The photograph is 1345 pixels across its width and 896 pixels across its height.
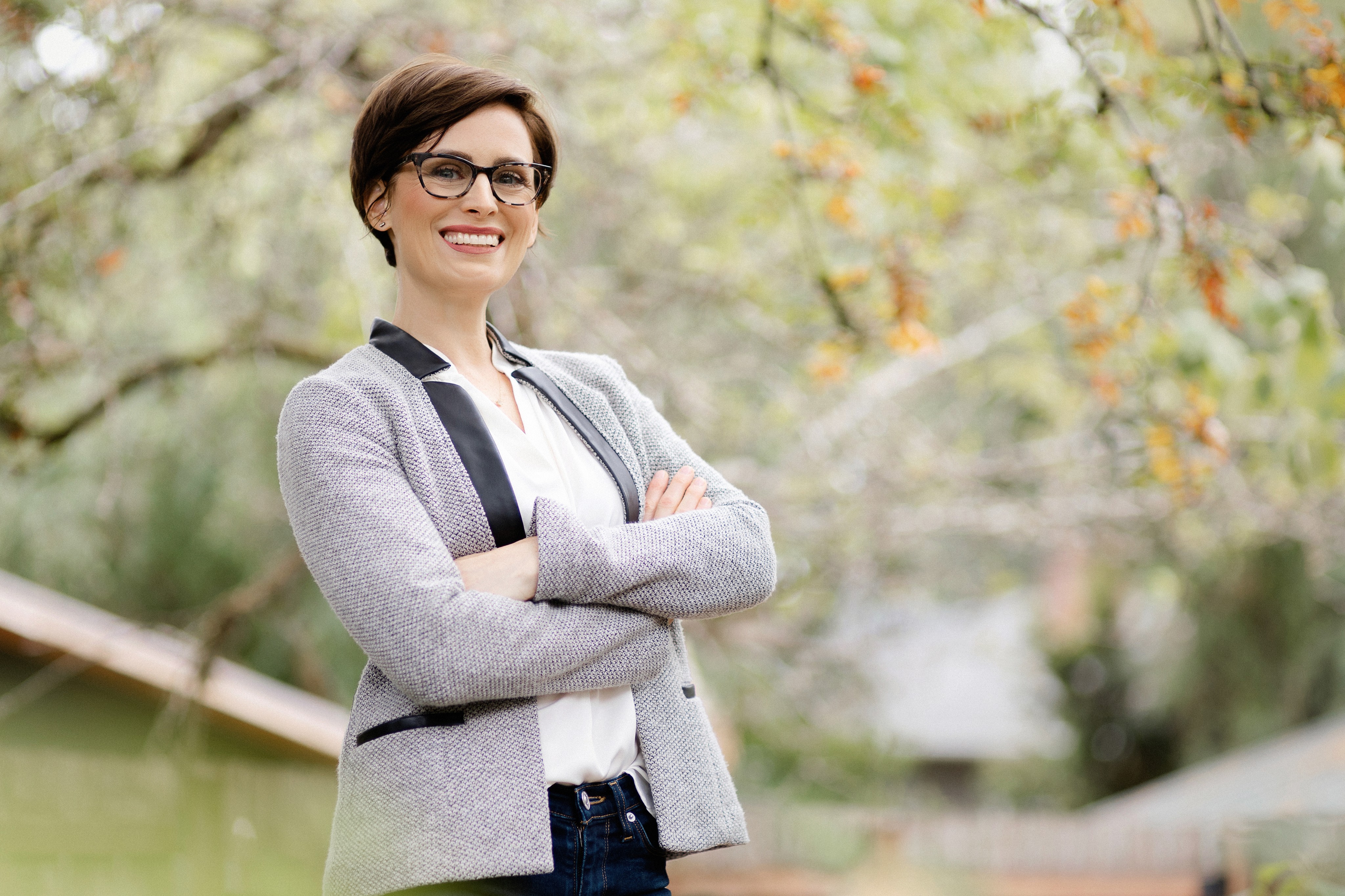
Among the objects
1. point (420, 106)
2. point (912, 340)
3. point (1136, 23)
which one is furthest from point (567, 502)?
point (912, 340)

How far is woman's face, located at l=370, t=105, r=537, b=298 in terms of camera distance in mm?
1417

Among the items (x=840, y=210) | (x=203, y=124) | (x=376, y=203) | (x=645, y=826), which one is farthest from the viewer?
(x=203, y=124)

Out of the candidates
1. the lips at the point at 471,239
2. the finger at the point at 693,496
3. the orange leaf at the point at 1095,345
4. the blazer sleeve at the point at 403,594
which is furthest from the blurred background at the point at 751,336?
the lips at the point at 471,239

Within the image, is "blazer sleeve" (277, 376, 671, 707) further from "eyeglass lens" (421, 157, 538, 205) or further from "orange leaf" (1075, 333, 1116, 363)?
"orange leaf" (1075, 333, 1116, 363)

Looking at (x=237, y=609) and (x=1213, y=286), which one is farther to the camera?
(x=237, y=609)

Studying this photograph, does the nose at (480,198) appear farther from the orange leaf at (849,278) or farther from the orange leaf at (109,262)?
the orange leaf at (109,262)

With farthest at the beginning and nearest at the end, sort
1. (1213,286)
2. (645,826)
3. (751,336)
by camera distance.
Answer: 1. (751,336)
2. (1213,286)
3. (645,826)

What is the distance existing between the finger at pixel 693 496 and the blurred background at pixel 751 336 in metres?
0.59

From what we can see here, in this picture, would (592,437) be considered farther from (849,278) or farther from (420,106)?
(849,278)

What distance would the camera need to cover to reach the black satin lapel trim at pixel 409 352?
4.70 feet

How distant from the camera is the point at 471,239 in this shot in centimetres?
144

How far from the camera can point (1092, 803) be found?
37.6 ft

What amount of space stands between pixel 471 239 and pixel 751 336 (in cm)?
439

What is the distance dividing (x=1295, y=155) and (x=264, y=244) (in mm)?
3535
